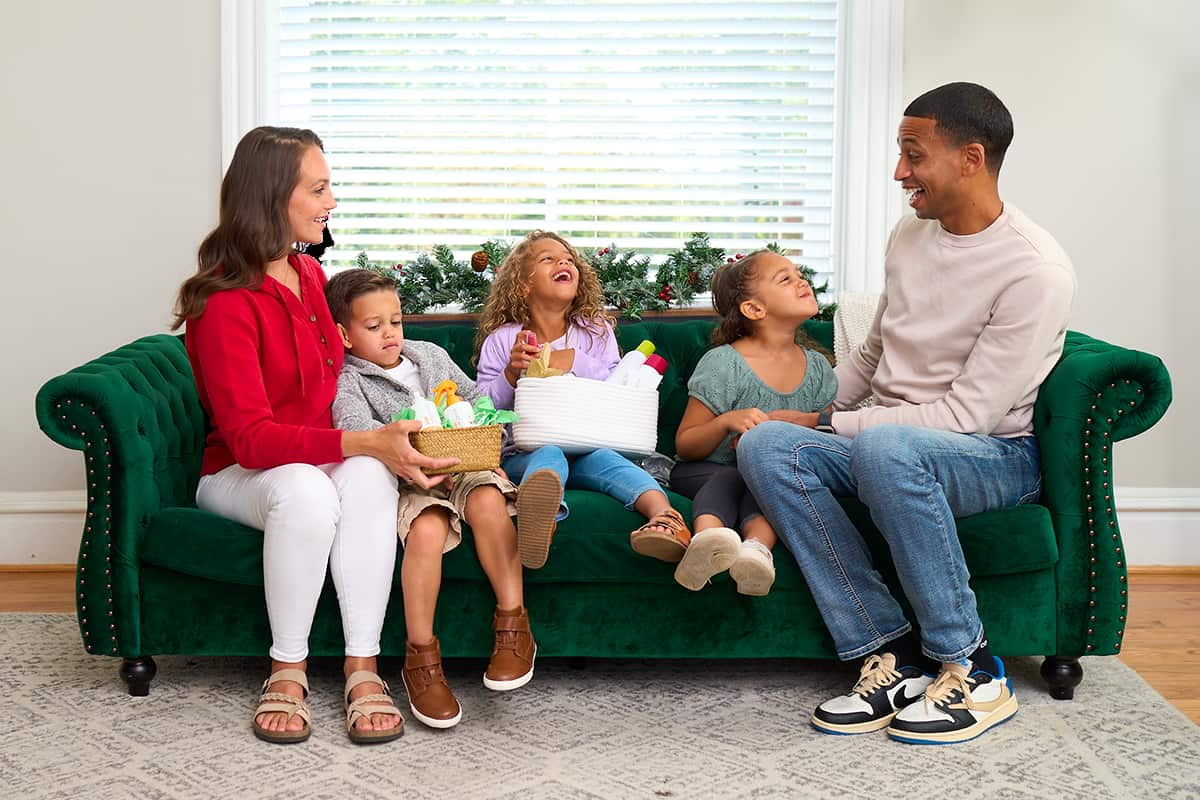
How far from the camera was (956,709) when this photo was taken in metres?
2.18

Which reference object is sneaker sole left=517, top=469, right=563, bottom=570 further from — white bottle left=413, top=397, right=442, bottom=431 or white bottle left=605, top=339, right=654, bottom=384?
white bottle left=605, top=339, right=654, bottom=384

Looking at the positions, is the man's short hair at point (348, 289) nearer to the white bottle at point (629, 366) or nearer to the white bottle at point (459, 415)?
the white bottle at point (459, 415)

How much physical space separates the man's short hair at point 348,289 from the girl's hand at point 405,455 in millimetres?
443

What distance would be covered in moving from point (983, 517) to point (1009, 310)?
0.42 metres

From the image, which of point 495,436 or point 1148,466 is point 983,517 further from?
point 1148,466

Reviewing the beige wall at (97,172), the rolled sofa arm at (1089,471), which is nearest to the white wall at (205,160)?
the beige wall at (97,172)

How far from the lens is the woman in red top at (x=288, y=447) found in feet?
7.24

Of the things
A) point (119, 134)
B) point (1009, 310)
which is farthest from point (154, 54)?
point (1009, 310)

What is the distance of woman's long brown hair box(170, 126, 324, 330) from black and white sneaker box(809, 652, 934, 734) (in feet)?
4.73

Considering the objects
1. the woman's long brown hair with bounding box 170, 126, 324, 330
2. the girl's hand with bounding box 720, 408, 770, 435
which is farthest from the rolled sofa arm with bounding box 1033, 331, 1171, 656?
the woman's long brown hair with bounding box 170, 126, 324, 330

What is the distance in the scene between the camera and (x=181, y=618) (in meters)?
2.38

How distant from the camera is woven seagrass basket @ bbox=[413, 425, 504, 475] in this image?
7.32ft

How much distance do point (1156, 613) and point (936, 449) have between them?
1301mm

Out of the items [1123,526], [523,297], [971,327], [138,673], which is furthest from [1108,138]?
[138,673]
